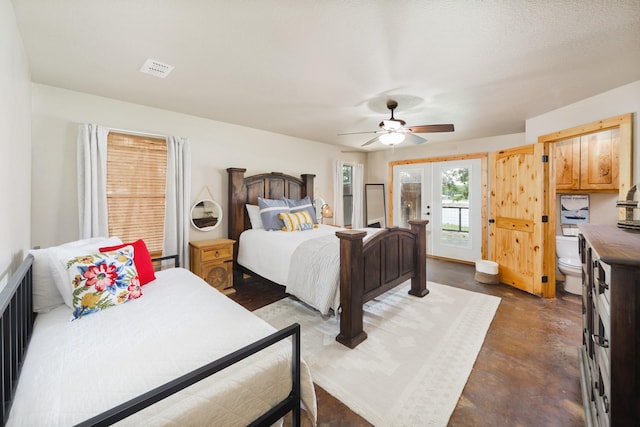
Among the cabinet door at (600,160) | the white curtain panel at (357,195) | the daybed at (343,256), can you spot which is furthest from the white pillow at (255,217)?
the cabinet door at (600,160)

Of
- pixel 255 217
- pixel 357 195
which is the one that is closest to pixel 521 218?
pixel 357 195

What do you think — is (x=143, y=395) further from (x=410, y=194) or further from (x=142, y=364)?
(x=410, y=194)

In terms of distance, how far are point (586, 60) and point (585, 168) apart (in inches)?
83.5

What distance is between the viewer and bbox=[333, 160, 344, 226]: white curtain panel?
18.4ft

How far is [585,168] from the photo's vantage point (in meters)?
3.52

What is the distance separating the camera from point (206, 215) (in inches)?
149

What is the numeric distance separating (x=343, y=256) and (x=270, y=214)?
1.83m

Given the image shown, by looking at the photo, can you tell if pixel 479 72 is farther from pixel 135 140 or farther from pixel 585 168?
pixel 135 140

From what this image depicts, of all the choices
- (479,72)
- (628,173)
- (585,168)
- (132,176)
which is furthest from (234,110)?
(585,168)

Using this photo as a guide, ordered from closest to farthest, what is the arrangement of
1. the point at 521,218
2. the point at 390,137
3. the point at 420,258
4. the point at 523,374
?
1. the point at 523,374
2. the point at 390,137
3. the point at 420,258
4. the point at 521,218

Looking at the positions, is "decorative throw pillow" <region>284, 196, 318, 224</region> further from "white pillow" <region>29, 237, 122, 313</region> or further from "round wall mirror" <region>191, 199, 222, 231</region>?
"white pillow" <region>29, 237, 122, 313</region>

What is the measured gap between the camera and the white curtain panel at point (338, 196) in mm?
5602

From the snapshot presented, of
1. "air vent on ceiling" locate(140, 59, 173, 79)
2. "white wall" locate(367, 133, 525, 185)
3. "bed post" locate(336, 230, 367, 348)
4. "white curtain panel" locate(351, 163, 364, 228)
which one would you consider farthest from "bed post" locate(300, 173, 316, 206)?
"air vent on ceiling" locate(140, 59, 173, 79)

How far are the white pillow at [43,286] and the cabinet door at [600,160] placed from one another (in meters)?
5.67
